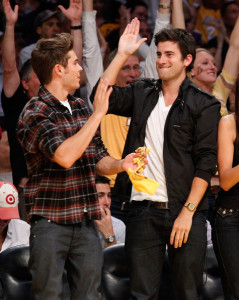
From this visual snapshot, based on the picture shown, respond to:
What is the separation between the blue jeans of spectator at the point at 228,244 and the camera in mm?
3428

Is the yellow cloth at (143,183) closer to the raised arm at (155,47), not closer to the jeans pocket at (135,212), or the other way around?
the jeans pocket at (135,212)

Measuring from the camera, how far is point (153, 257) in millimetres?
3482

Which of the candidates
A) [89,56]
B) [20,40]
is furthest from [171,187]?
[20,40]

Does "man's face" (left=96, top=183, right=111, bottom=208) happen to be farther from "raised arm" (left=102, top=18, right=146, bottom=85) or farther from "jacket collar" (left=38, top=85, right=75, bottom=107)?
"jacket collar" (left=38, top=85, right=75, bottom=107)

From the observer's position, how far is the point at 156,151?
359cm

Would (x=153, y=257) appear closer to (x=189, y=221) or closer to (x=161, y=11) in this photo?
(x=189, y=221)

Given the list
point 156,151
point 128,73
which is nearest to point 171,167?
point 156,151

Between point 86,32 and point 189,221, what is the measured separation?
246 centimetres

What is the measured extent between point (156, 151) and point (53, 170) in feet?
2.29

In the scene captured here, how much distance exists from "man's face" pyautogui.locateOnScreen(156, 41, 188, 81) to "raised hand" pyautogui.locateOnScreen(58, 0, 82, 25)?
181cm

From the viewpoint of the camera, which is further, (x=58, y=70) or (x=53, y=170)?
(x=58, y=70)

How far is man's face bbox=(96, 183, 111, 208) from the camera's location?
464cm

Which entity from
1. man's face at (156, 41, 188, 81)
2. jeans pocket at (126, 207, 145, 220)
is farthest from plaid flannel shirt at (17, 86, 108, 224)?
man's face at (156, 41, 188, 81)

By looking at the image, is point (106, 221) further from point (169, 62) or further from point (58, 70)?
point (58, 70)
